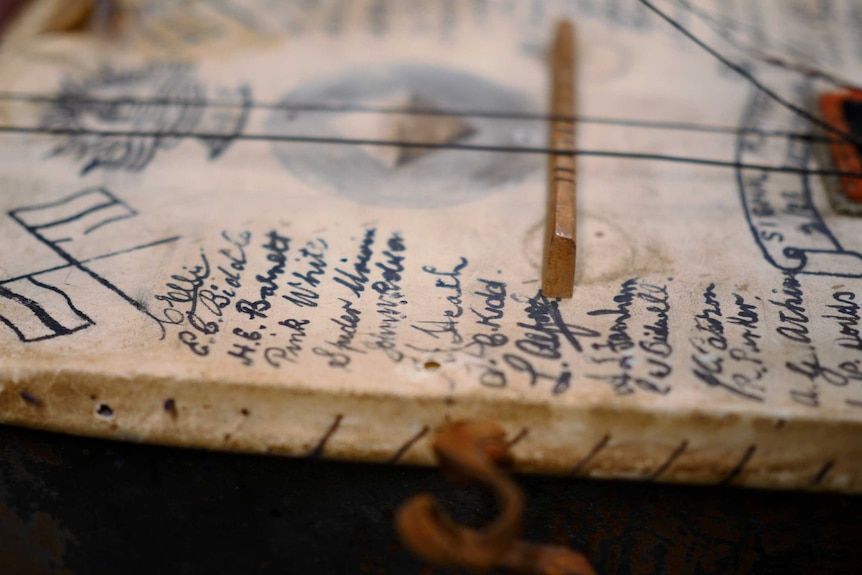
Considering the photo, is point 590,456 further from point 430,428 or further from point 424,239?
point 424,239

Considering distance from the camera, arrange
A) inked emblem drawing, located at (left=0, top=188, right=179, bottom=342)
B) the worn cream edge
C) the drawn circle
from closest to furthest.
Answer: the worn cream edge
inked emblem drawing, located at (left=0, top=188, right=179, bottom=342)
the drawn circle

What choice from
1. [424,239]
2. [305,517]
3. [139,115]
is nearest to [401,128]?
[424,239]

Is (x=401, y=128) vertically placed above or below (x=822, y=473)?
above

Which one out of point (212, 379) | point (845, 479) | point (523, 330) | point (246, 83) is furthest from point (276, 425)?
point (246, 83)

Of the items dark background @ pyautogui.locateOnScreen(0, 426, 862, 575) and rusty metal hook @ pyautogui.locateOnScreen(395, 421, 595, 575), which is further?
dark background @ pyautogui.locateOnScreen(0, 426, 862, 575)

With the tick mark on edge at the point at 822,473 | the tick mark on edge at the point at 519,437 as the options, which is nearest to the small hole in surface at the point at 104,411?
the tick mark on edge at the point at 519,437

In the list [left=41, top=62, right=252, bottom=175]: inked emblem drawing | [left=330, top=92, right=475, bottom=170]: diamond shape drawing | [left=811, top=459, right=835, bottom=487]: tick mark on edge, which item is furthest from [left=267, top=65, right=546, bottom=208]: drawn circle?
[left=811, top=459, right=835, bottom=487]: tick mark on edge

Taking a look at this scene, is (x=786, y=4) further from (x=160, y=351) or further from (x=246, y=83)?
(x=160, y=351)

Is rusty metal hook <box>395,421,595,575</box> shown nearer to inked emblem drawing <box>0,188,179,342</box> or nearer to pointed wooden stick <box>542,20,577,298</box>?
pointed wooden stick <box>542,20,577,298</box>
